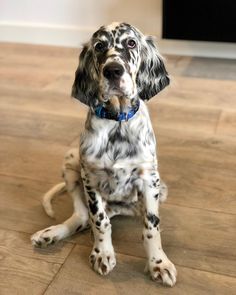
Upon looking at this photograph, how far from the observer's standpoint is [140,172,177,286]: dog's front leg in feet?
5.49

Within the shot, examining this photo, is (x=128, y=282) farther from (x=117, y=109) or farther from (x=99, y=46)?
(x=99, y=46)

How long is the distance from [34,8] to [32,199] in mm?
2835

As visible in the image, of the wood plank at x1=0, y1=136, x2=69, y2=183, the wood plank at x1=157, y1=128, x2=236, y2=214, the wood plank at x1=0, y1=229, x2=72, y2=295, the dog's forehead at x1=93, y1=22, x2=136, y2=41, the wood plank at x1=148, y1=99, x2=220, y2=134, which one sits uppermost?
the dog's forehead at x1=93, y1=22, x2=136, y2=41

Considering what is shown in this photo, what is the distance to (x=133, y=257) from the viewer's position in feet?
→ 5.88

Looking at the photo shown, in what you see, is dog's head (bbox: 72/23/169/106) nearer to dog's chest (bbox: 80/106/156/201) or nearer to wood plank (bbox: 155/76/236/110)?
dog's chest (bbox: 80/106/156/201)

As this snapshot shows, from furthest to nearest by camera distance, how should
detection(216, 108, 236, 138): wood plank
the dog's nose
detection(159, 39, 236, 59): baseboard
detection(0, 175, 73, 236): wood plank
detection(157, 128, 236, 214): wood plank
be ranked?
detection(159, 39, 236, 59): baseboard, detection(216, 108, 236, 138): wood plank, detection(157, 128, 236, 214): wood plank, detection(0, 175, 73, 236): wood plank, the dog's nose

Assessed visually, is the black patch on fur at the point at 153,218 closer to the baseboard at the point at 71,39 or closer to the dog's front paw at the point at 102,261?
the dog's front paw at the point at 102,261

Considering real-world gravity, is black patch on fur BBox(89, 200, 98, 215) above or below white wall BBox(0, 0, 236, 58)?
above

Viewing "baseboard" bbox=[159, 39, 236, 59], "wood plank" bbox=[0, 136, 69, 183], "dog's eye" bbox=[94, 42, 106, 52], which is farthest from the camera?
"baseboard" bbox=[159, 39, 236, 59]

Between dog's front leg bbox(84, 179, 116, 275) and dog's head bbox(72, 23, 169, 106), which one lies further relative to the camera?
dog's front leg bbox(84, 179, 116, 275)

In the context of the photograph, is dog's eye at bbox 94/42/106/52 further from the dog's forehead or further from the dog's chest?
the dog's chest

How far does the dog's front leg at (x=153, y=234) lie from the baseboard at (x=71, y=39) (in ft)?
8.32

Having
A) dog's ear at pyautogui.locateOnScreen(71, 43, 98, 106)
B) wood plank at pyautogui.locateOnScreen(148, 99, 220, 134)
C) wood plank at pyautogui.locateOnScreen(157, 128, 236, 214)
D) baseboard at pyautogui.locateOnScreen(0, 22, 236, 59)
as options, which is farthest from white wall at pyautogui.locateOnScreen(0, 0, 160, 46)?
dog's ear at pyautogui.locateOnScreen(71, 43, 98, 106)

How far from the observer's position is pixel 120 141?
166cm
